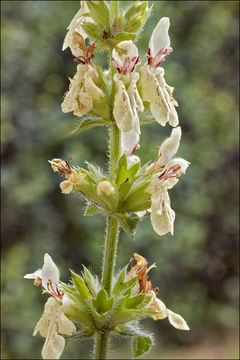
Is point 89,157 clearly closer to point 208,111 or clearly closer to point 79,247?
point 79,247

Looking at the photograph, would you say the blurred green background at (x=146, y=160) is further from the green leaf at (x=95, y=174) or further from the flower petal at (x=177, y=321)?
the flower petal at (x=177, y=321)

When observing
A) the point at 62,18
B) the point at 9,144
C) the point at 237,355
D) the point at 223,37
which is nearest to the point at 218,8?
the point at 223,37

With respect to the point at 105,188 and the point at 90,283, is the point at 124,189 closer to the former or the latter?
the point at 105,188

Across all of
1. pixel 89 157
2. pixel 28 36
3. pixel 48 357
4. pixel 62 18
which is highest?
pixel 62 18

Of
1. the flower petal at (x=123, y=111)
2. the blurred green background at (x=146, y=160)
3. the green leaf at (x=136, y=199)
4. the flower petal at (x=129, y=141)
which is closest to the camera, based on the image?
the flower petal at (x=123, y=111)

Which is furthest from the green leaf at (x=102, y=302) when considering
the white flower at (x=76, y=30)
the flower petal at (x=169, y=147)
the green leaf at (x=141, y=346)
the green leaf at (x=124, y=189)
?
the white flower at (x=76, y=30)

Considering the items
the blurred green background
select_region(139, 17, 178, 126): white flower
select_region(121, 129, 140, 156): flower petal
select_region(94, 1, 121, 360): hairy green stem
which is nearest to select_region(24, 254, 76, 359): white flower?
Result: select_region(94, 1, 121, 360): hairy green stem
